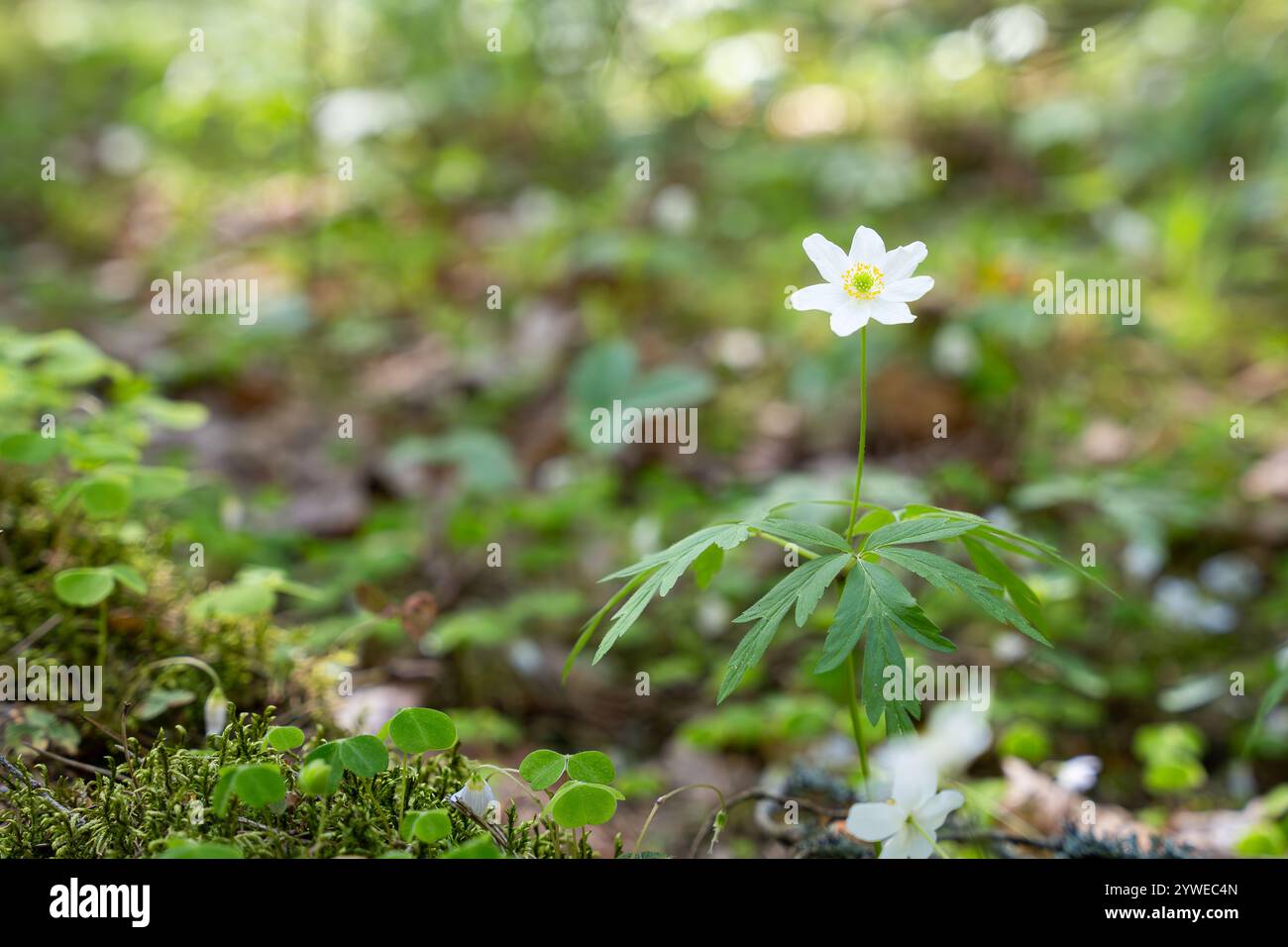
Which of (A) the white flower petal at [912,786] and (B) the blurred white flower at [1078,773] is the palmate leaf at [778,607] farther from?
(B) the blurred white flower at [1078,773]

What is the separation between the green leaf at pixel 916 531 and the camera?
1.22 metres

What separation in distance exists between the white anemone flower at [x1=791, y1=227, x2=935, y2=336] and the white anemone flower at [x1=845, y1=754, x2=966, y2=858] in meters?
0.64

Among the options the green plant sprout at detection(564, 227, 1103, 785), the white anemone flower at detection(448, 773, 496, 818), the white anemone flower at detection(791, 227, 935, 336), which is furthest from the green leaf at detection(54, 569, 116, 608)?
the white anemone flower at detection(791, 227, 935, 336)

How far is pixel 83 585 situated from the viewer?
1.55 meters

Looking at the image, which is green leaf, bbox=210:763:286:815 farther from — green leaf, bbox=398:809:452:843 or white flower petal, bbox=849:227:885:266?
white flower petal, bbox=849:227:885:266

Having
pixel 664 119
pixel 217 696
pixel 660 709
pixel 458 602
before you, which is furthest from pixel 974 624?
pixel 664 119

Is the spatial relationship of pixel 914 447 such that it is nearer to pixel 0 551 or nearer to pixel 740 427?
pixel 740 427

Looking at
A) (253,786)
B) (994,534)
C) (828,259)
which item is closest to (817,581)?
(994,534)

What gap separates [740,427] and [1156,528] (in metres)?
1.63

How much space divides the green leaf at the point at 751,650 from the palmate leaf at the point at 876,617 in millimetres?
70

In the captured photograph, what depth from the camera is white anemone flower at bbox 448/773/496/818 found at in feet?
4.20

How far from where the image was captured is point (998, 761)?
2.35 meters

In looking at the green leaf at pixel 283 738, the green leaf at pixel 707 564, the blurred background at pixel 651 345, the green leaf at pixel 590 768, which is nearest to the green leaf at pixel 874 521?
the green leaf at pixel 707 564
